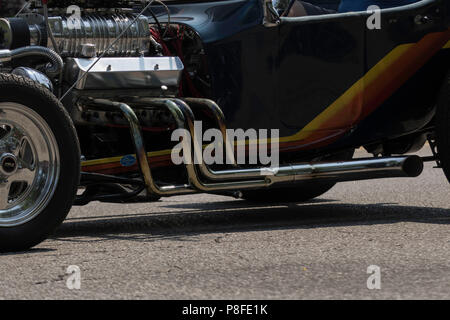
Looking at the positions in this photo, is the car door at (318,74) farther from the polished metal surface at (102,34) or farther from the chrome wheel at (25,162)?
the chrome wheel at (25,162)

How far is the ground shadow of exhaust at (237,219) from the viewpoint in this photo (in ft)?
19.3

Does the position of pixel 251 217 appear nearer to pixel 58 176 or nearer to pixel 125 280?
pixel 58 176

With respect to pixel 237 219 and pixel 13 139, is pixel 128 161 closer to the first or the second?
pixel 13 139

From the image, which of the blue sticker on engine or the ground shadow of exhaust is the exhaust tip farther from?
the blue sticker on engine

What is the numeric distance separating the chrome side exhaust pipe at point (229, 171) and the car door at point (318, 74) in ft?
1.02

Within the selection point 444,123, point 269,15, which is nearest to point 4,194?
point 269,15

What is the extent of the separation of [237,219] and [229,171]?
976 millimetres

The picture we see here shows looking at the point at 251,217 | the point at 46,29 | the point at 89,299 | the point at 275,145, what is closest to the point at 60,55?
the point at 46,29

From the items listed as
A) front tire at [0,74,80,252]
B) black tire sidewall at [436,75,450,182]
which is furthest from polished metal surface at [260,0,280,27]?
front tire at [0,74,80,252]

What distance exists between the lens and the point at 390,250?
4848 mm

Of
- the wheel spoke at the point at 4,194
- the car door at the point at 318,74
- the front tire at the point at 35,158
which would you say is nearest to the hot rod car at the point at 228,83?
the car door at the point at 318,74

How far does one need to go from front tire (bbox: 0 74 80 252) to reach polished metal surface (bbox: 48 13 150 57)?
736mm

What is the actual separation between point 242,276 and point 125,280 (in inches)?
19.8

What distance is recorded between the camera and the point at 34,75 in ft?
17.6
